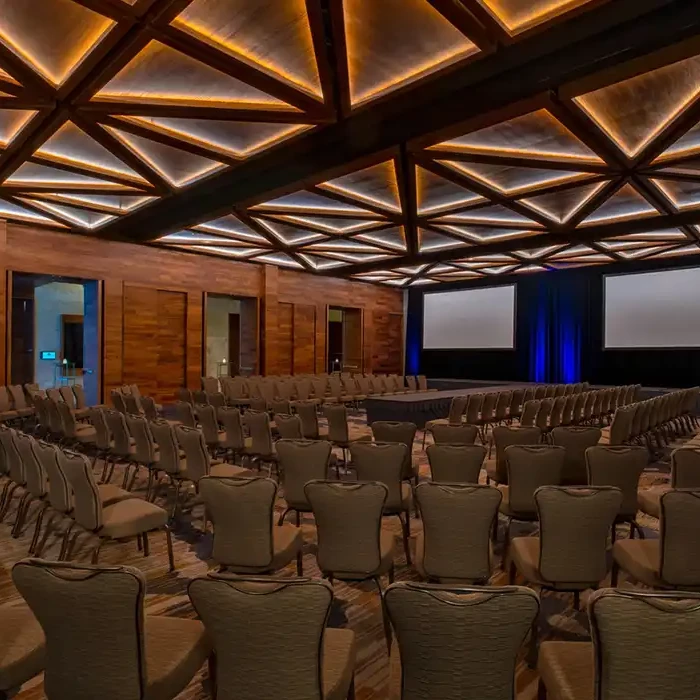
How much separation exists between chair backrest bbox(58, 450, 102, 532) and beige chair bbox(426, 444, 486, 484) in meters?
2.47

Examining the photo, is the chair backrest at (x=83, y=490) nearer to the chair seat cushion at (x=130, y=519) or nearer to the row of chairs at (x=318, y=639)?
the chair seat cushion at (x=130, y=519)

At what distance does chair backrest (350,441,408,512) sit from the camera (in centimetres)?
425

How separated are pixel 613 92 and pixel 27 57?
6.30 m

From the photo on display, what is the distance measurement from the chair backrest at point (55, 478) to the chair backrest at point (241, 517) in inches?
57.6

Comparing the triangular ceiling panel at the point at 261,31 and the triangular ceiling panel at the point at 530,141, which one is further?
the triangular ceiling panel at the point at 530,141

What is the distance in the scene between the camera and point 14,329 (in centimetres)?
1310

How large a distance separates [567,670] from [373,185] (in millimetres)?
8681

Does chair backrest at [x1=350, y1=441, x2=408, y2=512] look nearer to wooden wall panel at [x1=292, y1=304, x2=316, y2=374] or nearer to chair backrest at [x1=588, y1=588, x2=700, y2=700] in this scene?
chair backrest at [x1=588, y1=588, x2=700, y2=700]

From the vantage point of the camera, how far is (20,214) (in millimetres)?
11672

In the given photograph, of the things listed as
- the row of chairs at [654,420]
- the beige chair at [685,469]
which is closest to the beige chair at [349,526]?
the beige chair at [685,469]

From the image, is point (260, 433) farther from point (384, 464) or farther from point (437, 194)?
point (437, 194)

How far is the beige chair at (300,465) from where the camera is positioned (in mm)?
4434

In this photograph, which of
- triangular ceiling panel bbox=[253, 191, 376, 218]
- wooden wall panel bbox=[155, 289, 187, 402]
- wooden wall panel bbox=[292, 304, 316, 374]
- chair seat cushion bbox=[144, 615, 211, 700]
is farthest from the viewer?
wooden wall panel bbox=[292, 304, 316, 374]

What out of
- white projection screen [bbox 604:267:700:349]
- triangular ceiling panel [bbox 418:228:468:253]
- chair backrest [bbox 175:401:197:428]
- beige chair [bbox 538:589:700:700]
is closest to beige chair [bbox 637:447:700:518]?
beige chair [bbox 538:589:700:700]
